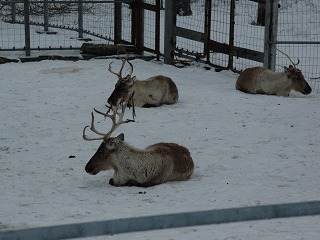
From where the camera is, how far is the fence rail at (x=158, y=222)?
82.1 inches

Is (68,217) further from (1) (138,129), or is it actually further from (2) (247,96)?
(2) (247,96)

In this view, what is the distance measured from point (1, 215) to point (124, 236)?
44.5 inches

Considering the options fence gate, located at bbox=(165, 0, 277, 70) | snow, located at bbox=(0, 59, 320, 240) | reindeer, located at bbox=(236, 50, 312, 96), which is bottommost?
snow, located at bbox=(0, 59, 320, 240)

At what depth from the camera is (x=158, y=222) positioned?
2.15 m

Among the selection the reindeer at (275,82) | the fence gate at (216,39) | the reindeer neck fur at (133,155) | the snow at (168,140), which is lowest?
the snow at (168,140)

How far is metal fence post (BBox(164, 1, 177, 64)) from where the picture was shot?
46.2 ft

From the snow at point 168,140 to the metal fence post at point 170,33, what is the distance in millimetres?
1043

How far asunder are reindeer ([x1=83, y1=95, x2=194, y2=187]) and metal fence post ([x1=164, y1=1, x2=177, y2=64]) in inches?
290

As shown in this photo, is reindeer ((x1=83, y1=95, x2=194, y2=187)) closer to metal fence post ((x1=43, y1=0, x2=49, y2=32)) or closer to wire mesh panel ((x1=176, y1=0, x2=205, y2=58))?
wire mesh panel ((x1=176, y1=0, x2=205, y2=58))

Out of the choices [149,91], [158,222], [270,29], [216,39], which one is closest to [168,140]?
[149,91]

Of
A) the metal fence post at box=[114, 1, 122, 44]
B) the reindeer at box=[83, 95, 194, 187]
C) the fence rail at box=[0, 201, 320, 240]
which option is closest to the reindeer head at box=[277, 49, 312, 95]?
the metal fence post at box=[114, 1, 122, 44]

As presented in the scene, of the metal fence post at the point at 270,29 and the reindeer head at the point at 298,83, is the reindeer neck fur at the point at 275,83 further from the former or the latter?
the metal fence post at the point at 270,29

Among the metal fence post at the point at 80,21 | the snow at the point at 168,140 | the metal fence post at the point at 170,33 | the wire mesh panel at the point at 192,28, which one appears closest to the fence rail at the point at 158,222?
the snow at the point at 168,140

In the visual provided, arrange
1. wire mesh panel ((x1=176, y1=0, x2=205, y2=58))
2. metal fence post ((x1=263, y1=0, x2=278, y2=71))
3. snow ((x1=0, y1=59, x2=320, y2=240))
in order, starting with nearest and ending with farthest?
snow ((x1=0, y1=59, x2=320, y2=240))
metal fence post ((x1=263, y1=0, x2=278, y2=71))
wire mesh panel ((x1=176, y1=0, x2=205, y2=58))
